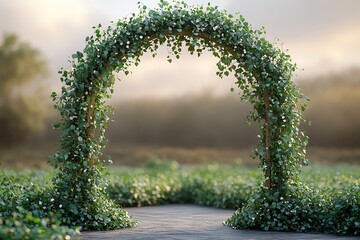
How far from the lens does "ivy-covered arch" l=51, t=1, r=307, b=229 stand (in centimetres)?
748

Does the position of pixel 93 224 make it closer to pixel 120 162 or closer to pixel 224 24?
pixel 224 24

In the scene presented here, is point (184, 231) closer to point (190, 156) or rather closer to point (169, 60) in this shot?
point (169, 60)

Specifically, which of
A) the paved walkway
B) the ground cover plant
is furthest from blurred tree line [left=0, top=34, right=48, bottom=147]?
the paved walkway

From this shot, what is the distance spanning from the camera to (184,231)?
7547 millimetres

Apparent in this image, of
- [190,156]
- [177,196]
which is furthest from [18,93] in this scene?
[177,196]

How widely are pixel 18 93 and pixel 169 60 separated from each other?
566 inches

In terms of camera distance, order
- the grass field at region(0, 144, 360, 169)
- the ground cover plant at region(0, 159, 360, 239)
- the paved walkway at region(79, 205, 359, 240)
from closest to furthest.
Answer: the ground cover plant at region(0, 159, 360, 239)
the paved walkway at region(79, 205, 359, 240)
the grass field at region(0, 144, 360, 169)

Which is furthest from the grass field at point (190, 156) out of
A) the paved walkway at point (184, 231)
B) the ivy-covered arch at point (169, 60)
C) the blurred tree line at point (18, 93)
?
the ivy-covered arch at point (169, 60)

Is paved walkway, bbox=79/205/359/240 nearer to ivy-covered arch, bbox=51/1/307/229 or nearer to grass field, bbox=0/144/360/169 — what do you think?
ivy-covered arch, bbox=51/1/307/229

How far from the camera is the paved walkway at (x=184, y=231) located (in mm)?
7043

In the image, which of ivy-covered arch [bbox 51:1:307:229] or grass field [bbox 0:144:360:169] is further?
grass field [bbox 0:144:360:169]

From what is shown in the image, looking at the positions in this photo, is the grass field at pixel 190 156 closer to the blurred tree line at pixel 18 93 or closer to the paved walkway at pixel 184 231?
the blurred tree line at pixel 18 93

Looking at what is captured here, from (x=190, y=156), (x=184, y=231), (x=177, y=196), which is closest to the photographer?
(x=184, y=231)

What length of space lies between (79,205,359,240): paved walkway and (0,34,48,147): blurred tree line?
11969 millimetres
